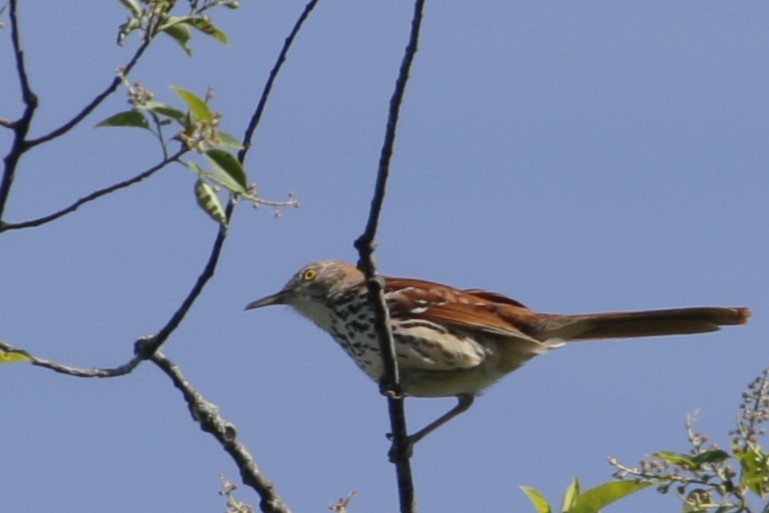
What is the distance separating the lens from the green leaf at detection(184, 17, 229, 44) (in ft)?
9.58

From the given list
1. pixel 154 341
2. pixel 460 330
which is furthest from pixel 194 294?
pixel 460 330

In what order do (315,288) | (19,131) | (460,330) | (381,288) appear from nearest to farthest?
1. (19,131)
2. (381,288)
3. (460,330)
4. (315,288)

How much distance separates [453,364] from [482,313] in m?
0.36

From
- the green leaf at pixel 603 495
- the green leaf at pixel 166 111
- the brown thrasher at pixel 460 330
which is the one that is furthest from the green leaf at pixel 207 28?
the brown thrasher at pixel 460 330

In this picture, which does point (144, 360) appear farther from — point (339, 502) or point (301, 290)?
point (301, 290)

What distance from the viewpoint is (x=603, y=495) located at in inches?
129

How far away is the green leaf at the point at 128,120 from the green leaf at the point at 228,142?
0.49 ft

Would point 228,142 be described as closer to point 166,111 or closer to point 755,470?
point 166,111

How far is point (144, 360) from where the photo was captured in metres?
3.19

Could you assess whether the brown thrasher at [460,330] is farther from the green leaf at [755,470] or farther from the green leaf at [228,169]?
the green leaf at [228,169]

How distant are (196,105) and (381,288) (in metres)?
1.16

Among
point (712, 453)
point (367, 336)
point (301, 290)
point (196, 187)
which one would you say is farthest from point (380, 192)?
point (301, 290)

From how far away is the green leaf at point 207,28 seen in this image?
292 cm

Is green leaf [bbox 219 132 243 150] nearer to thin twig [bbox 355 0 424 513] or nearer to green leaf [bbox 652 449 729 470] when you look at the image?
thin twig [bbox 355 0 424 513]
